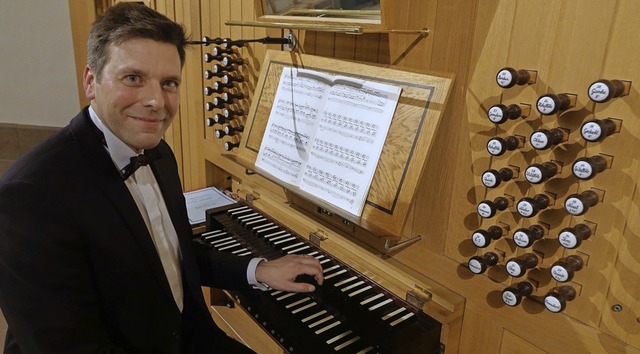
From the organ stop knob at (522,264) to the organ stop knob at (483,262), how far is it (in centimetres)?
9

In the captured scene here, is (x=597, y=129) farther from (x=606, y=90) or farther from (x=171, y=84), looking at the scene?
(x=171, y=84)

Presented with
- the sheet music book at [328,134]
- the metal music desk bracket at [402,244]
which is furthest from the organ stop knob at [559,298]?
the sheet music book at [328,134]

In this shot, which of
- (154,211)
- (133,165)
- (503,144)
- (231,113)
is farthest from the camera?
Result: (231,113)

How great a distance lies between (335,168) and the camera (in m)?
1.60

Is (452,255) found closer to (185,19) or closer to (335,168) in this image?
(335,168)

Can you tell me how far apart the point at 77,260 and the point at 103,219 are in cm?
12

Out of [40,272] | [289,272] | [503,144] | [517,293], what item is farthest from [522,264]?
[40,272]

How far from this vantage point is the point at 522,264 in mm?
1240

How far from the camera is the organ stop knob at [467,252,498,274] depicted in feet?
4.39

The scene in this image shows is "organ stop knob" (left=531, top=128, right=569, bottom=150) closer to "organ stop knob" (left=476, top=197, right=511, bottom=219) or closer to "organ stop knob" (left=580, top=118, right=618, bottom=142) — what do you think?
"organ stop knob" (left=580, top=118, right=618, bottom=142)

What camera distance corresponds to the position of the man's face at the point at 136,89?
4.07 ft

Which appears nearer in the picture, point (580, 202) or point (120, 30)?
point (580, 202)

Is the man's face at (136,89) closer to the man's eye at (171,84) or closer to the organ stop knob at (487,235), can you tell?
the man's eye at (171,84)

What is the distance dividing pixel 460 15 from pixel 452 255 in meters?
0.70
